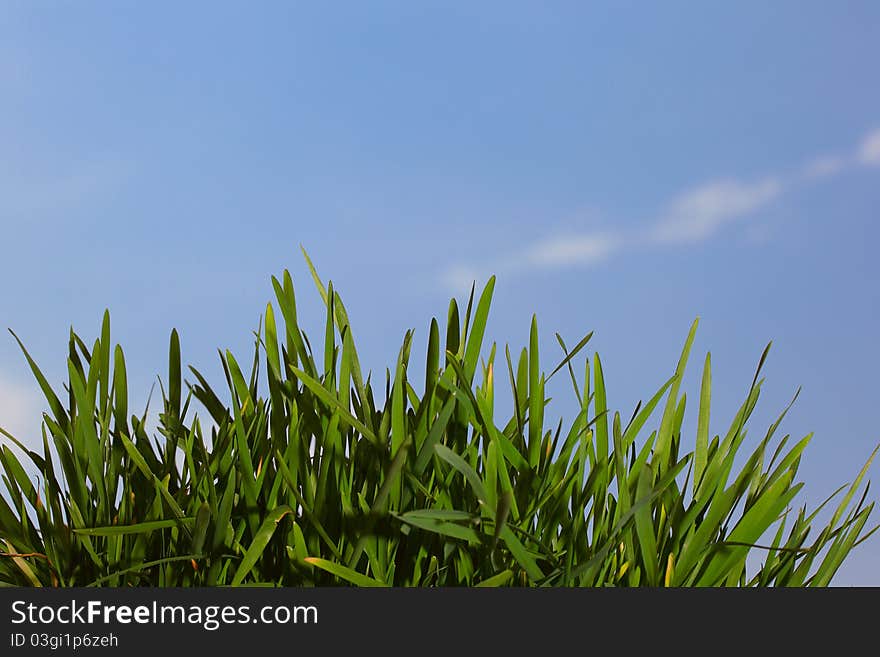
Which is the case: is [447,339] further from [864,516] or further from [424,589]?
[864,516]

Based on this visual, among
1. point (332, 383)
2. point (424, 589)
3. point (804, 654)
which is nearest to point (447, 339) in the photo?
point (332, 383)

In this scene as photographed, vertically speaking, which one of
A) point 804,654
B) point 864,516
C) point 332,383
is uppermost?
point 332,383

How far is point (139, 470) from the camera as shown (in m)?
0.75

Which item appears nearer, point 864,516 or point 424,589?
point 424,589

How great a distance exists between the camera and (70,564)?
708mm

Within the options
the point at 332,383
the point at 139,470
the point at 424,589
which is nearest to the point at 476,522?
the point at 424,589

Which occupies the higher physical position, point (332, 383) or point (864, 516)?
point (332, 383)

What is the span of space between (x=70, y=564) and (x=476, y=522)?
362 millimetres

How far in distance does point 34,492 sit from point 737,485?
624 mm

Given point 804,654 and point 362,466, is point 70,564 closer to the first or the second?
point 362,466

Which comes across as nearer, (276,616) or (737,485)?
(276,616)

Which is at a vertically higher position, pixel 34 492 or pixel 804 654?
pixel 34 492

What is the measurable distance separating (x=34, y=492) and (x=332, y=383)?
11.9 inches

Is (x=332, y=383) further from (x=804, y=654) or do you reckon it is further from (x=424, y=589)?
(x=804, y=654)
